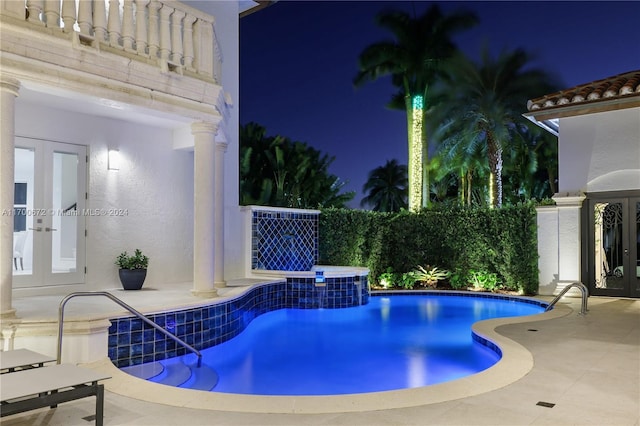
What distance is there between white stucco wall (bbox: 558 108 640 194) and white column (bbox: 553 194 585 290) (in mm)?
342

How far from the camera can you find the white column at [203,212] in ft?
30.9

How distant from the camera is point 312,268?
1627 cm

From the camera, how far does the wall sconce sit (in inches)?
444

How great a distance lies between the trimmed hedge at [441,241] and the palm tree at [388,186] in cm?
2441

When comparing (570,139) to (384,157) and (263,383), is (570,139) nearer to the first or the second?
(263,383)

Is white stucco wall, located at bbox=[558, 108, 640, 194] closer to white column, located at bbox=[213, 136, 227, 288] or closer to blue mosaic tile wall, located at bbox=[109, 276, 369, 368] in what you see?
blue mosaic tile wall, located at bbox=[109, 276, 369, 368]

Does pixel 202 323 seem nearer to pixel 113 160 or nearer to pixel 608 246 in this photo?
pixel 113 160

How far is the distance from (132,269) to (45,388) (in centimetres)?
748

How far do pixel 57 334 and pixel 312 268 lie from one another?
10.2m

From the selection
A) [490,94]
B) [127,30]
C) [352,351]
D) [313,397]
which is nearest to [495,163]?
[490,94]

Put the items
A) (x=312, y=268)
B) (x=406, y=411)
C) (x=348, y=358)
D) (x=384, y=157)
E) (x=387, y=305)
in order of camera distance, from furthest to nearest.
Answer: (x=384, y=157), (x=312, y=268), (x=387, y=305), (x=348, y=358), (x=406, y=411)

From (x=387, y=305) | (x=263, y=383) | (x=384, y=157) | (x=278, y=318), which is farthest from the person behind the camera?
(x=384, y=157)

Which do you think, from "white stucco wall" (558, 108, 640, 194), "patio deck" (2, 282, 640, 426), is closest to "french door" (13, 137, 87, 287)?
"patio deck" (2, 282, 640, 426)

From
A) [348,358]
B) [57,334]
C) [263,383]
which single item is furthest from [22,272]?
[348,358]
